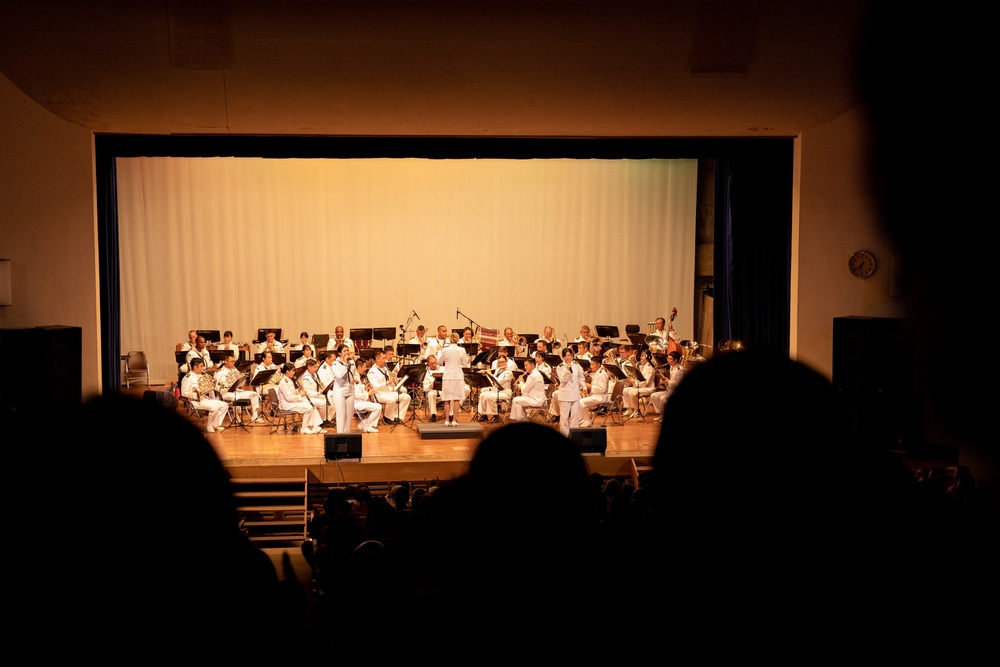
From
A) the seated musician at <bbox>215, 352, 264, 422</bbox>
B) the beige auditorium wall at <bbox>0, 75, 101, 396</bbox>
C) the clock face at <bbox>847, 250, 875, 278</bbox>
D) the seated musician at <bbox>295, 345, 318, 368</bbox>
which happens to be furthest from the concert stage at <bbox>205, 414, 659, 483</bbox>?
the clock face at <bbox>847, 250, 875, 278</bbox>

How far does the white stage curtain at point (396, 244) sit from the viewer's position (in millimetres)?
18734

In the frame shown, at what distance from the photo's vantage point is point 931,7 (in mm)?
795

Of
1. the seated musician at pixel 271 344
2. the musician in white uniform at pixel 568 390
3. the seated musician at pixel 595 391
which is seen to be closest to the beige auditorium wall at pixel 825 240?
the seated musician at pixel 595 391

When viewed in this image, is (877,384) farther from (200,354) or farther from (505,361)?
(200,354)

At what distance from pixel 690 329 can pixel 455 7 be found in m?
13.1

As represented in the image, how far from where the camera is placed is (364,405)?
1268cm

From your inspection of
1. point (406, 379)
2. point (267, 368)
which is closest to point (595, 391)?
point (406, 379)

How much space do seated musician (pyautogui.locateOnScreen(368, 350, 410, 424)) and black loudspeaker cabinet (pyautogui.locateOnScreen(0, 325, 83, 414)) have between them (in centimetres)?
411

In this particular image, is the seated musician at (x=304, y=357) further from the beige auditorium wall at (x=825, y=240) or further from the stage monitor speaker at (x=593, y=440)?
the beige auditorium wall at (x=825, y=240)

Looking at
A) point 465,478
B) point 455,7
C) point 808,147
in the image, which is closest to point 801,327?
point 808,147

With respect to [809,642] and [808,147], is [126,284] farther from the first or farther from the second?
[809,642]

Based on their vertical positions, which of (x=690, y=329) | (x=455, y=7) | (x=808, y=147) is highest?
(x=455, y=7)

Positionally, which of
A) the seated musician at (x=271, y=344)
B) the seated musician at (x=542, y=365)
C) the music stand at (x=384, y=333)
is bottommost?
the seated musician at (x=542, y=365)

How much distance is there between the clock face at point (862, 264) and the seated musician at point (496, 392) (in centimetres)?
503
